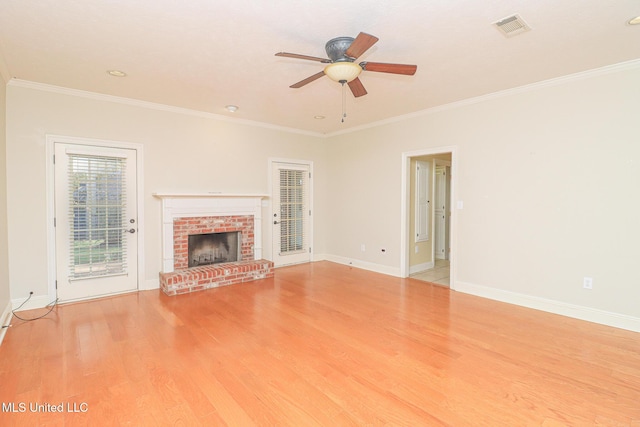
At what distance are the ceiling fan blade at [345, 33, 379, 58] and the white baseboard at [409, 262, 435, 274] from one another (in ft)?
13.5

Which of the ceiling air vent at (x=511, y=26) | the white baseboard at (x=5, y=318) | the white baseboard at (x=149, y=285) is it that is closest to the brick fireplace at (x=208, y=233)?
the white baseboard at (x=149, y=285)

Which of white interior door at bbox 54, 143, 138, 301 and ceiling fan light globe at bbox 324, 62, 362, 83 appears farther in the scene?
white interior door at bbox 54, 143, 138, 301

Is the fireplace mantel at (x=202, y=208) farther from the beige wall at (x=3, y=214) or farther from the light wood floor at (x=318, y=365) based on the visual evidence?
the beige wall at (x=3, y=214)

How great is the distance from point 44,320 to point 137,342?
1436 mm

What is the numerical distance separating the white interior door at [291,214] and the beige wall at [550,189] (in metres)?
2.28

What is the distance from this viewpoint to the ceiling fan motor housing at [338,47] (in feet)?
8.70

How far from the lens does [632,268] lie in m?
3.21

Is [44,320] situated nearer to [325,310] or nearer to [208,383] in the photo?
[208,383]

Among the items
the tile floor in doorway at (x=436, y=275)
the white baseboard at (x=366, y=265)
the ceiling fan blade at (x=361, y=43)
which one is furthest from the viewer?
the white baseboard at (x=366, y=265)

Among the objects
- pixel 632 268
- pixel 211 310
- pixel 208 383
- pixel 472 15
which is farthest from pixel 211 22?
pixel 632 268

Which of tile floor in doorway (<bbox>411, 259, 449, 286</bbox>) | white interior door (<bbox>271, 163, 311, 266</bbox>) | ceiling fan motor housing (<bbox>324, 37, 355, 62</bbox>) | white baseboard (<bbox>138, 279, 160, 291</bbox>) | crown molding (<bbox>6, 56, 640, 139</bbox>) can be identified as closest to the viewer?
ceiling fan motor housing (<bbox>324, 37, 355, 62</bbox>)

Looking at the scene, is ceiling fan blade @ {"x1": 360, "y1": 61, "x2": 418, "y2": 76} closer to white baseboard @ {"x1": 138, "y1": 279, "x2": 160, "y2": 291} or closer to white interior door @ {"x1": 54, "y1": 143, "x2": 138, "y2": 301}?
white interior door @ {"x1": 54, "y1": 143, "x2": 138, "y2": 301}

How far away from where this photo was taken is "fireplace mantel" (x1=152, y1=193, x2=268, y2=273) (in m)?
4.69

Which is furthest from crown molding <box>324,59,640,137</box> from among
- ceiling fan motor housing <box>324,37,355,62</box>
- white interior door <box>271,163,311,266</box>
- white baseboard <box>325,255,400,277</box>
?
white baseboard <box>325,255,400,277</box>
